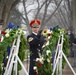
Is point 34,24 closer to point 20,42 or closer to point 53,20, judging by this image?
point 20,42

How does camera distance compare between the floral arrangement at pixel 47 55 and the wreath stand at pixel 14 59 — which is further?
the floral arrangement at pixel 47 55

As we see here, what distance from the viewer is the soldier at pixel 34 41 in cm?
631

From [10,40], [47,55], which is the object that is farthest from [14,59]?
[47,55]

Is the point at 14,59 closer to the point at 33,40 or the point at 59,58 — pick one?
the point at 33,40

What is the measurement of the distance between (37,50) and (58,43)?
0.49 meters

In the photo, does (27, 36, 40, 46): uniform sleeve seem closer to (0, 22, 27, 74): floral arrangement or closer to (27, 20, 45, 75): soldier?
(27, 20, 45, 75): soldier

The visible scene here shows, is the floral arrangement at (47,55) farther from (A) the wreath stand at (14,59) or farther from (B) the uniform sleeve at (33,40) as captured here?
(A) the wreath stand at (14,59)

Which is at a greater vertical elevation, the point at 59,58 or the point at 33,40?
the point at 33,40

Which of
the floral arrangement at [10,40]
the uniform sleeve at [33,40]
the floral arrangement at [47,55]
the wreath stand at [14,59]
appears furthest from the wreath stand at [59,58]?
the wreath stand at [14,59]

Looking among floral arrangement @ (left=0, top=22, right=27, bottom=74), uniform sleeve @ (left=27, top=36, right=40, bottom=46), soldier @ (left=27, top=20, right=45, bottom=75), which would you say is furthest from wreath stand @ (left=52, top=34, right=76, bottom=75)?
floral arrangement @ (left=0, top=22, right=27, bottom=74)

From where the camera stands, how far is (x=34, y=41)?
629cm

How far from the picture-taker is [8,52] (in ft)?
21.1

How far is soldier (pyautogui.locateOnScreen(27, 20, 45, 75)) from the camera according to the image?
631 cm

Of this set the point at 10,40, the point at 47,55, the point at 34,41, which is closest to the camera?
the point at 10,40
